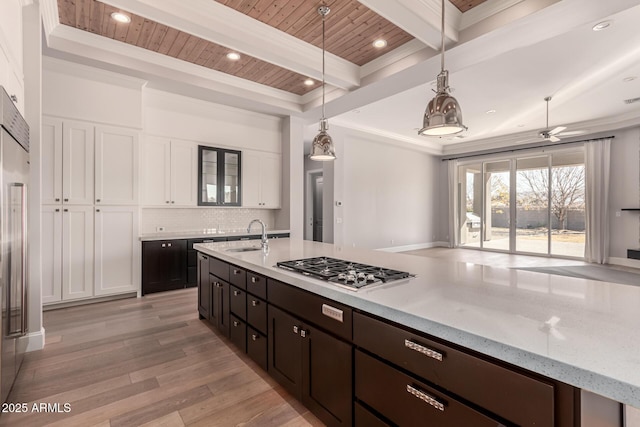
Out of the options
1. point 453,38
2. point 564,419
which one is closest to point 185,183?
point 453,38

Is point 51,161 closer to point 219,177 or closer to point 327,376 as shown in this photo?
point 219,177

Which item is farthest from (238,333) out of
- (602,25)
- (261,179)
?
Result: (602,25)

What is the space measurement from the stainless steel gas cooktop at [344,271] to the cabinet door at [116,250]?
→ 3127mm

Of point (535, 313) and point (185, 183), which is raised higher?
point (185, 183)

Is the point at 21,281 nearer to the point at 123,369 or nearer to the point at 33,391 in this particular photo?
the point at 33,391

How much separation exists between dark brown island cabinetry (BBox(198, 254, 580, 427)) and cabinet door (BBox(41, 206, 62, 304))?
9.32ft

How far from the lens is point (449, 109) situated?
69.8 inches

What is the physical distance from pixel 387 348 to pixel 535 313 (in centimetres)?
57

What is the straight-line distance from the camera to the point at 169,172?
4699 mm

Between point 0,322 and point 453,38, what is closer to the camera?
point 0,322

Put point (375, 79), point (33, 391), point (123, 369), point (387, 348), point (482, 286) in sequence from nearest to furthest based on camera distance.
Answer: point (387, 348) → point (482, 286) → point (33, 391) → point (123, 369) → point (375, 79)

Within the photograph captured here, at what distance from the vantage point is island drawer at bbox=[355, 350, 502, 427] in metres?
1.04

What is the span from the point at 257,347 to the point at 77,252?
3.05 metres

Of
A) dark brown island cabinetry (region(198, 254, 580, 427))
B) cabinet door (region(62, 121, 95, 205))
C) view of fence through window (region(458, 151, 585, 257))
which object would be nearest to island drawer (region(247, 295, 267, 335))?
dark brown island cabinetry (region(198, 254, 580, 427))
